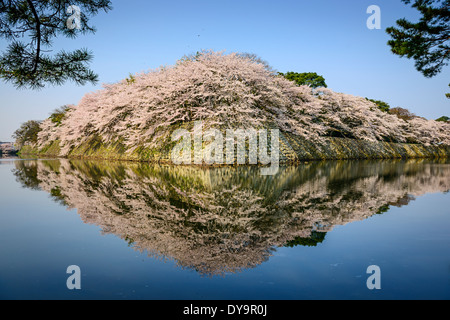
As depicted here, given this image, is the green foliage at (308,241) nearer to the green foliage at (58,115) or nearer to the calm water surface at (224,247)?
the calm water surface at (224,247)

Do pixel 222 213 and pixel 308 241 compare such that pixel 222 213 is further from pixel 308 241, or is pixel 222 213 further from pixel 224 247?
pixel 308 241

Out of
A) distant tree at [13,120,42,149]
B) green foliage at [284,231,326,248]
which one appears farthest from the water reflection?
distant tree at [13,120,42,149]

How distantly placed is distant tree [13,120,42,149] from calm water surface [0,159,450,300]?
55.6 metres

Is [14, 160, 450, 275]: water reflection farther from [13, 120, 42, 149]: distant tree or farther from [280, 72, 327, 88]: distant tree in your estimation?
[13, 120, 42, 149]: distant tree

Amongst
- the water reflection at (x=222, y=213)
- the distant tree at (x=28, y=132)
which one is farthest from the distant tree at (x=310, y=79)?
the distant tree at (x=28, y=132)

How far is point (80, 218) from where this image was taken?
533cm

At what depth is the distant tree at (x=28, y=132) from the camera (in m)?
54.2

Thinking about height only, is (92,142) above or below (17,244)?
above

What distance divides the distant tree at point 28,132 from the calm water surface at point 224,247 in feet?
183

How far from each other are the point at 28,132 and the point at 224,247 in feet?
208

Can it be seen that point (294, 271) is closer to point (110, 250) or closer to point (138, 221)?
point (110, 250)

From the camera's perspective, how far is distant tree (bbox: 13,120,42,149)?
178ft
